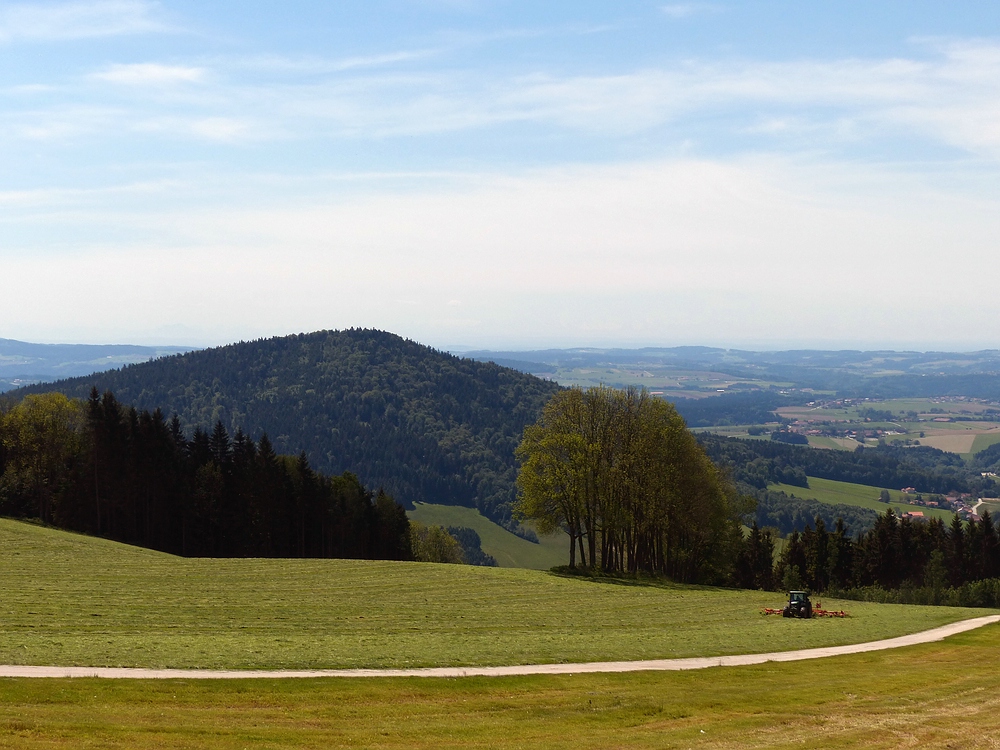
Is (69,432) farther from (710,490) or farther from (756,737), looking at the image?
(756,737)

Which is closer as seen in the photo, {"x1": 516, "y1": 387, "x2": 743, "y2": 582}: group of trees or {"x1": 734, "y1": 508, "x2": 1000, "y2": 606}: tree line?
{"x1": 516, "y1": 387, "x2": 743, "y2": 582}: group of trees

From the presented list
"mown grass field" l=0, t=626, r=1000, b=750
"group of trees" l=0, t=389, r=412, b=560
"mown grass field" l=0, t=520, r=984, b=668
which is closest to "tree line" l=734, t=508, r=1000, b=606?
"mown grass field" l=0, t=520, r=984, b=668

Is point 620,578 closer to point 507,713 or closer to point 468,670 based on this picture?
point 468,670

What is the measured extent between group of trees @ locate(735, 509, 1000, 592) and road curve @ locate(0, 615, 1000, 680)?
64244 mm

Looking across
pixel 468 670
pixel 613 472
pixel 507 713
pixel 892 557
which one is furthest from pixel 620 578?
pixel 892 557

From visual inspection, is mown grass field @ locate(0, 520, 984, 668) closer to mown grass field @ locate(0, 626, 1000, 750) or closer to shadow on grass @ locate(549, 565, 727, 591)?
shadow on grass @ locate(549, 565, 727, 591)

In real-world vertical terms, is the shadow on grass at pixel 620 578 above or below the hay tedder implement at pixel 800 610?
below

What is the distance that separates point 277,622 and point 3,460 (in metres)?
66.4

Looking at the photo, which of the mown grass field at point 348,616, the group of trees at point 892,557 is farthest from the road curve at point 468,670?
the group of trees at point 892,557

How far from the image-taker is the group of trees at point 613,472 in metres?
65.9

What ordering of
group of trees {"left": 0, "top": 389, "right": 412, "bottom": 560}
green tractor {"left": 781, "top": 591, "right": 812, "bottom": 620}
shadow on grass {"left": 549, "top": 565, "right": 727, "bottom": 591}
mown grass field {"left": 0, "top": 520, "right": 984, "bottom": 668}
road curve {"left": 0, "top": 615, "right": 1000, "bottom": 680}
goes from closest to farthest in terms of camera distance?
road curve {"left": 0, "top": 615, "right": 1000, "bottom": 680} → mown grass field {"left": 0, "top": 520, "right": 984, "bottom": 668} → green tractor {"left": 781, "top": 591, "right": 812, "bottom": 620} → shadow on grass {"left": 549, "top": 565, "right": 727, "bottom": 591} → group of trees {"left": 0, "top": 389, "right": 412, "bottom": 560}

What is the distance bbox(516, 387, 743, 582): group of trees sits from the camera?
2594 inches

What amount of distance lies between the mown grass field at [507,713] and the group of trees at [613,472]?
127ft

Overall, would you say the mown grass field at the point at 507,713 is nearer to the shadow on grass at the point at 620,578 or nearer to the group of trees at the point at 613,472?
the shadow on grass at the point at 620,578
